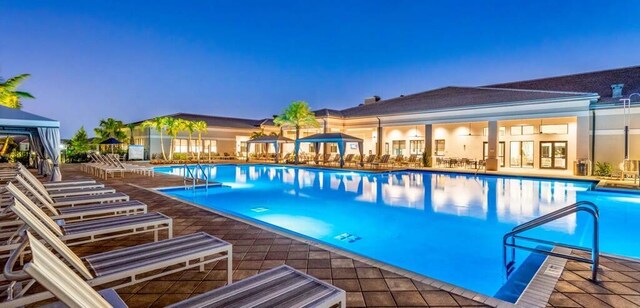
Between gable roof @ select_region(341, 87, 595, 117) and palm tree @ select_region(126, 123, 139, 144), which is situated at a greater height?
gable roof @ select_region(341, 87, 595, 117)

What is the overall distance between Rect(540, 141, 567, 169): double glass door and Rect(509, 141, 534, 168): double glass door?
64cm

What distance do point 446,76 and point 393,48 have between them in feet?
28.6

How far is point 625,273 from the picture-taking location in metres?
3.22

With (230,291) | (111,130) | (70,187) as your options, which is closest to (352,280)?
(230,291)

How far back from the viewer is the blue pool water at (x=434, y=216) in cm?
502

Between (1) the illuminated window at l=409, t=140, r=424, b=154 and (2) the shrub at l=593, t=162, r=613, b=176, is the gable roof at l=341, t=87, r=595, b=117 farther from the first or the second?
(2) the shrub at l=593, t=162, r=613, b=176

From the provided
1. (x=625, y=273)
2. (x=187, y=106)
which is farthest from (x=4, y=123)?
(x=187, y=106)

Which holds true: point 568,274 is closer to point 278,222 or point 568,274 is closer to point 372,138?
point 278,222

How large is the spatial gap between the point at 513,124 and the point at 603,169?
18.5 feet

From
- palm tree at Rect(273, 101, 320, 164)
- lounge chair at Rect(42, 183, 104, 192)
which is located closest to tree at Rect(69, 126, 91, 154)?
palm tree at Rect(273, 101, 320, 164)

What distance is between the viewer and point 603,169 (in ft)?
47.9

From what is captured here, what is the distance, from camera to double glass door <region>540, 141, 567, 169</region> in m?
18.0

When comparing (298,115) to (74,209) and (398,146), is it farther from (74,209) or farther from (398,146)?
(74,209)

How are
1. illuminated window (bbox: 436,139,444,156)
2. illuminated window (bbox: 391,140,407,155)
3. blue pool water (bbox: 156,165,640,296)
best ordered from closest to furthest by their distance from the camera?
blue pool water (bbox: 156,165,640,296), illuminated window (bbox: 436,139,444,156), illuminated window (bbox: 391,140,407,155)
